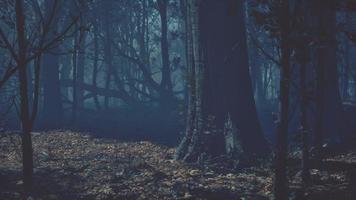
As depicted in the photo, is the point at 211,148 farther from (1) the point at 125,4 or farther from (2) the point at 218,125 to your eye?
(1) the point at 125,4

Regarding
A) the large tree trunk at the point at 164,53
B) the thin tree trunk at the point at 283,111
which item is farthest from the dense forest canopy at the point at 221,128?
the large tree trunk at the point at 164,53

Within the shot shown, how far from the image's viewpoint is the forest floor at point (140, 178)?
370 inches

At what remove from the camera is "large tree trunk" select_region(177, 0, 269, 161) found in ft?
42.9

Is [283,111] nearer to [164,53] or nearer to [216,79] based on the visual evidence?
[216,79]

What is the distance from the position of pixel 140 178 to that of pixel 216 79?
12.7 ft

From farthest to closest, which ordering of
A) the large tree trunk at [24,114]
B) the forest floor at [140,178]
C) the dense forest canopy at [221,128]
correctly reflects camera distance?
the forest floor at [140,178] < the large tree trunk at [24,114] < the dense forest canopy at [221,128]

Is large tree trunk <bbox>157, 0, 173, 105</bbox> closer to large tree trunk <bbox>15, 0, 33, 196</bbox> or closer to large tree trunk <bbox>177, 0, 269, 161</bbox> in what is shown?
large tree trunk <bbox>177, 0, 269, 161</bbox>

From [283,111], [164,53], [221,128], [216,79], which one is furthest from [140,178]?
[164,53]

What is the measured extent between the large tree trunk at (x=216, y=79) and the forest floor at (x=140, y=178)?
81cm

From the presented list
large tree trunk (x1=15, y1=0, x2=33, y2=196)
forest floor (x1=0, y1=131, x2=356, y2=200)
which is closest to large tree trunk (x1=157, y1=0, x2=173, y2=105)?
forest floor (x1=0, y1=131, x2=356, y2=200)

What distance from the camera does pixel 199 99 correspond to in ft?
44.2

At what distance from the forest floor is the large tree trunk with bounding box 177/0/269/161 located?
0.81 m

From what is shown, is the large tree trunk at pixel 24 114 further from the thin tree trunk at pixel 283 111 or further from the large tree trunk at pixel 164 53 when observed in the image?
the large tree trunk at pixel 164 53

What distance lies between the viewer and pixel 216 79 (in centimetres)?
1341
